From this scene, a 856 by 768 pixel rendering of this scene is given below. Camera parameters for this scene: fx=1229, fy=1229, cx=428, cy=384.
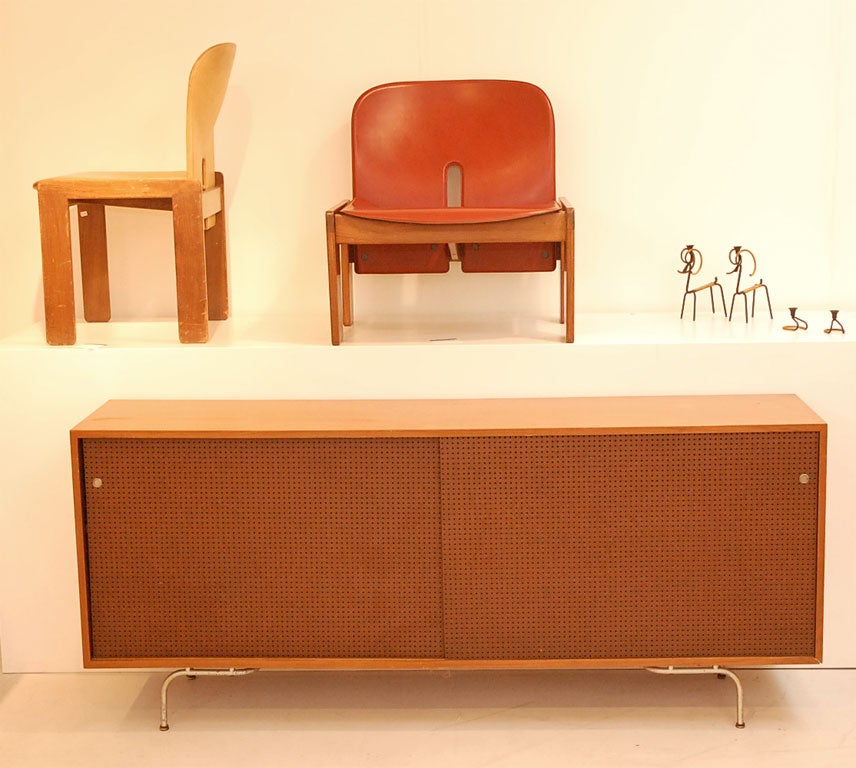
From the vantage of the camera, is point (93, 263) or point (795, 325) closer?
point (795, 325)

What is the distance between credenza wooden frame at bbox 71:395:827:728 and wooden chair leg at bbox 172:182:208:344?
23 cm

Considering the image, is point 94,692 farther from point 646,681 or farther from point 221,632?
point 646,681

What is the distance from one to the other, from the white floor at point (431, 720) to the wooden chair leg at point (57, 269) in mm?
874

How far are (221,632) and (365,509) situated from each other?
431 millimetres

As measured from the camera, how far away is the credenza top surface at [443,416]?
2.62 m

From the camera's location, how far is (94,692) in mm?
3000

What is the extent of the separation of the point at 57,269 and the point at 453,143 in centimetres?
111

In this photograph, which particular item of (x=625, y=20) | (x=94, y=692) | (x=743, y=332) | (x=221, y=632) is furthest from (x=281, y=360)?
(x=625, y=20)

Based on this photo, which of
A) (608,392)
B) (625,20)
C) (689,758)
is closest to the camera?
(689,758)

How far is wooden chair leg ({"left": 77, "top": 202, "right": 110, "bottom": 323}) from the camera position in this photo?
333 centimetres

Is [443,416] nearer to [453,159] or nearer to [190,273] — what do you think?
[190,273]

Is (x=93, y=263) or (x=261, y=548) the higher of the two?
(x=93, y=263)

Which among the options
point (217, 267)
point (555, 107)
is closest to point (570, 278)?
point (555, 107)

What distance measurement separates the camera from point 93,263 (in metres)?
3.36
